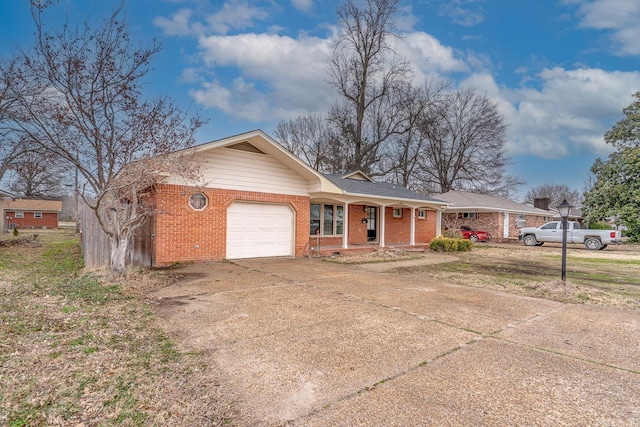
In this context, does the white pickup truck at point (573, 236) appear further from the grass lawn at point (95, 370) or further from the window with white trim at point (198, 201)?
the grass lawn at point (95, 370)

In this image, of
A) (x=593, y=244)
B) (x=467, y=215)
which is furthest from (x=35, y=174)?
(x=467, y=215)

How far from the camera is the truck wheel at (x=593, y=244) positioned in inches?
782

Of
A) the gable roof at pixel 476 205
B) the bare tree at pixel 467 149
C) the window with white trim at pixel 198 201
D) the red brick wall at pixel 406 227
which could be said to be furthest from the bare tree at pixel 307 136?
the window with white trim at pixel 198 201

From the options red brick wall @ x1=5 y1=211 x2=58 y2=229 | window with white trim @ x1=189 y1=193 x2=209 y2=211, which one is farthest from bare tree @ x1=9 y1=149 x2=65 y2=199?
red brick wall @ x1=5 y1=211 x2=58 y2=229

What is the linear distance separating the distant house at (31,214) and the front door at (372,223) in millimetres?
40375

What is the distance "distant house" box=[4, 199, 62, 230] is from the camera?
3844 centimetres

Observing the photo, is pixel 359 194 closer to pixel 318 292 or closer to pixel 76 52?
pixel 318 292

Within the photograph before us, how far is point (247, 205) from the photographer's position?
11734 mm

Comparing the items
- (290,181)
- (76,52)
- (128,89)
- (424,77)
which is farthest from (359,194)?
(424,77)

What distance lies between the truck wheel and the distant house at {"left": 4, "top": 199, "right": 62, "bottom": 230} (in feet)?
168

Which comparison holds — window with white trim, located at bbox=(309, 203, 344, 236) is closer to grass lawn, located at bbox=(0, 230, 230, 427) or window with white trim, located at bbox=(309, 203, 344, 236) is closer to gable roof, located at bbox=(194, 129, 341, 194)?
gable roof, located at bbox=(194, 129, 341, 194)

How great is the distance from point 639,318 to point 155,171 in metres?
9.63

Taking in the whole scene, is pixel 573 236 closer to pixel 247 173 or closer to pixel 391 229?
pixel 391 229

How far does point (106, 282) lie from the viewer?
7.06 m
